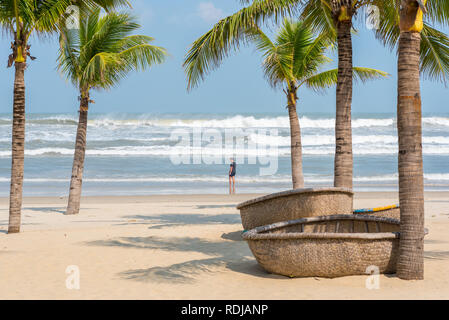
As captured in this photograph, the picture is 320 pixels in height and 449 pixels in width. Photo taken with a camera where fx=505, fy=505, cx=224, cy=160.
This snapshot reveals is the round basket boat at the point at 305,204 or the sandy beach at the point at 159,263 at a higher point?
the round basket boat at the point at 305,204

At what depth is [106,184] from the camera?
81.0 ft

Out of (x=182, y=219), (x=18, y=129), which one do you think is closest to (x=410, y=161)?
(x=18, y=129)

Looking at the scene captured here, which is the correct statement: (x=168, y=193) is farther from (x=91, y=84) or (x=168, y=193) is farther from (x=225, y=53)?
(x=225, y=53)

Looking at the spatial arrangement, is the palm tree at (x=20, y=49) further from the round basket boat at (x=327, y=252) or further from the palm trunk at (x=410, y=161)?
the palm trunk at (x=410, y=161)

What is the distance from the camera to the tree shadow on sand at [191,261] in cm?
653

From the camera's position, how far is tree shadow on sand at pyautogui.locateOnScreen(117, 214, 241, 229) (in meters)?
12.1

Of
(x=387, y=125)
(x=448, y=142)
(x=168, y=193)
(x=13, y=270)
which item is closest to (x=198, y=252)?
(x=13, y=270)

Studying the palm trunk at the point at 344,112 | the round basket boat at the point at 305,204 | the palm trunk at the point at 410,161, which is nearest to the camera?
the palm trunk at the point at 410,161

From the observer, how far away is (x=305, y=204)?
320 inches

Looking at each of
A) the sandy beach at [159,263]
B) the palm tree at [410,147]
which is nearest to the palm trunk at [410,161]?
the palm tree at [410,147]

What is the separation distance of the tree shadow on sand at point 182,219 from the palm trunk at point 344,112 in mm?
4428

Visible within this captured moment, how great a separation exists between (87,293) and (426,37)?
8322 millimetres

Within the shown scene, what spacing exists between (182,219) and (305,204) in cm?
554

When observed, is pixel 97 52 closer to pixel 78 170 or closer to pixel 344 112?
pixel 78 170
